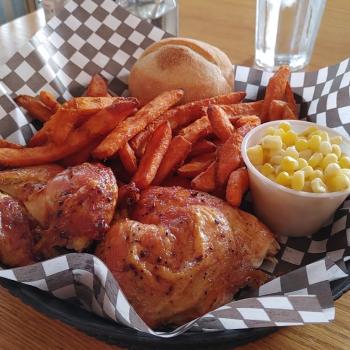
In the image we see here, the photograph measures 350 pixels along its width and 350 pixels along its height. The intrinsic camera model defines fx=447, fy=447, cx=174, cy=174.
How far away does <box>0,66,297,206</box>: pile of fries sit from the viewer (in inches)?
56.0

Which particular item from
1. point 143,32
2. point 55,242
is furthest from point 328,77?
point 55,242

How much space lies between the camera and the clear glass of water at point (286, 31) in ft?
7.37

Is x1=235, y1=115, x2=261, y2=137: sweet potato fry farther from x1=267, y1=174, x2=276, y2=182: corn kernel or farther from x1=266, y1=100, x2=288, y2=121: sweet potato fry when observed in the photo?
x1=267, y1=174, x2=276, y2=182: corn kernel

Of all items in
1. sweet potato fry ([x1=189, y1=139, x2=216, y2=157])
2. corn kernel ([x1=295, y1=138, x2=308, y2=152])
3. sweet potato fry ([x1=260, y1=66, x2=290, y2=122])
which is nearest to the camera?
corn kernel ([x1=295, y1=138, x2=308, y2=152])

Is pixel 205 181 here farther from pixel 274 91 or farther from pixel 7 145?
pixel 7 145

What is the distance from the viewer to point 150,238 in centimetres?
109

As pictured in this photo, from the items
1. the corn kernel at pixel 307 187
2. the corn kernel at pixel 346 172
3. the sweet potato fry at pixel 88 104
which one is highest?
the sweet potato fry at pixel 88 104

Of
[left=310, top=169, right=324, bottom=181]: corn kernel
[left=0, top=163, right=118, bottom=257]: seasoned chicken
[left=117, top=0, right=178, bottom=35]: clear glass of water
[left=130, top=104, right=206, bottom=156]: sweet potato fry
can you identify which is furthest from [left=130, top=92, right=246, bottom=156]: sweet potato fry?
[left=117, top=0, right=178, bottom=35]: clear glass of water

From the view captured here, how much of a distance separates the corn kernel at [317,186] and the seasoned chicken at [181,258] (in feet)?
0.63

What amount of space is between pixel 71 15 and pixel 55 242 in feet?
4.35

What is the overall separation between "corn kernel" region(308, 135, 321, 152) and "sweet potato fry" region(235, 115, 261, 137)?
0.23 metres

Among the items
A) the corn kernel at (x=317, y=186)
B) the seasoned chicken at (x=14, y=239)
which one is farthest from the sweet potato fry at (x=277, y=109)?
the seasoned chicken at (x=14, y=239)

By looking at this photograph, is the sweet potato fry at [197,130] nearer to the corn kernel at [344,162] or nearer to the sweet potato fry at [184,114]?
the sweet potato fry at [184,114]

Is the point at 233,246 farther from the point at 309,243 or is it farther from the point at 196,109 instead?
the point at 196,109
